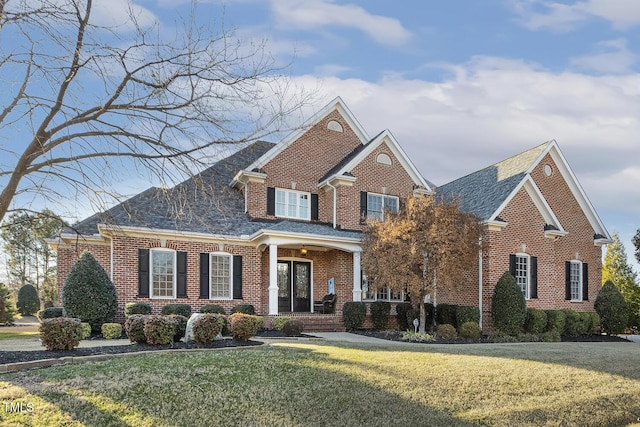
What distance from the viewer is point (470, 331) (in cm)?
1723

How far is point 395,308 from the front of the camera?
20344 mm

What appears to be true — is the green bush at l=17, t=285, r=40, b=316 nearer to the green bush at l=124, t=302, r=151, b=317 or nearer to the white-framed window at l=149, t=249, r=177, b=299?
the white-framed window at l=149, t=249, r=177, b=299

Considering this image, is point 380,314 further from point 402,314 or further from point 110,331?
point 110,331

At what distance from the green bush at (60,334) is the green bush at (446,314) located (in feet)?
42.7

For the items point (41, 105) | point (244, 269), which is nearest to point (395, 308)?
point (244, 269)

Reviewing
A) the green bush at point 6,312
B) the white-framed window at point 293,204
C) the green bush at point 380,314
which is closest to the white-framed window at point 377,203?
the white-framed window at point 293,204

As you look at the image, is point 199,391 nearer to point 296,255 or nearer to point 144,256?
point 144,256

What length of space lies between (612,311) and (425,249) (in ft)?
35.6

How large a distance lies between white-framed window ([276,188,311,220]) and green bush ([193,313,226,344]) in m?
10.1

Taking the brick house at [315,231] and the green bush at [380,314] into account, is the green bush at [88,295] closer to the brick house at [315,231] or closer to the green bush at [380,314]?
the brick house at [315,231]

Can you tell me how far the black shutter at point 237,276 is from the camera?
18.9 m

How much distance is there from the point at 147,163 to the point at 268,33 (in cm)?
284

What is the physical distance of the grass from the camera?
22.2 feet

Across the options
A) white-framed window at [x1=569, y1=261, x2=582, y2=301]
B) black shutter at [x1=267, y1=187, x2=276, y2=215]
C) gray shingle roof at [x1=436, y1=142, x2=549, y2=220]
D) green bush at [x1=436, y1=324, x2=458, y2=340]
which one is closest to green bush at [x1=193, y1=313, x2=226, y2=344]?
green bush at [x1=436, y1=324, x2=458, y2=340]
